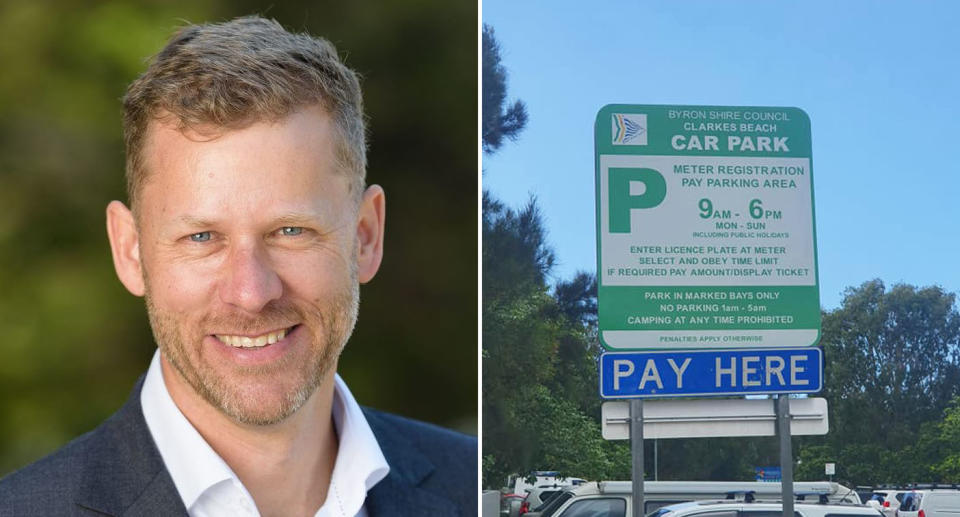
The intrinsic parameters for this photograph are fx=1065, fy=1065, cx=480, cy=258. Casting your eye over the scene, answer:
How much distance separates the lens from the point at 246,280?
1.16m

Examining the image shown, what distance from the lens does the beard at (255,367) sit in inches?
46.8

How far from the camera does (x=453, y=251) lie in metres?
1.97

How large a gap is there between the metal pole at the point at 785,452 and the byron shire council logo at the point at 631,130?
954mm

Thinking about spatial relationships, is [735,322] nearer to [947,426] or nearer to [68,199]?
[947,426]

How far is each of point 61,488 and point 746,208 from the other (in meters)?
2.80

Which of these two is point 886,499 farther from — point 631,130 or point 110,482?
point 110,482

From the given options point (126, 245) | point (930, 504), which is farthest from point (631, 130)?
point (126, 245)

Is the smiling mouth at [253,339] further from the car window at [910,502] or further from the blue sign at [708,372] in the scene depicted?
the car window at [910,502]

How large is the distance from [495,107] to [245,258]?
2872 millimetres

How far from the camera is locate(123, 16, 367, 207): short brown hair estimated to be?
3.78ft

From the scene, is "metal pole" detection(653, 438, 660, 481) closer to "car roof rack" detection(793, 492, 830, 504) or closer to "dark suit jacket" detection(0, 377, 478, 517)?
"car roof rack" detection(793, 492, 830, 504)

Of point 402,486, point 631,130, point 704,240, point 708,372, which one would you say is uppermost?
point 631,130

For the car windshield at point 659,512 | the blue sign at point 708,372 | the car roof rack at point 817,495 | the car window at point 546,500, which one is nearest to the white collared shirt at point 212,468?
the blue sign at point 708,372

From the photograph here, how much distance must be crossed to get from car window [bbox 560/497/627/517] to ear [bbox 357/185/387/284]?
2.50 m
